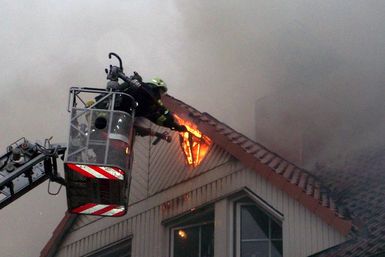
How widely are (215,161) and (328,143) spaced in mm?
1689

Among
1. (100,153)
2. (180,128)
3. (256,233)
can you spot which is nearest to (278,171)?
(256,233)

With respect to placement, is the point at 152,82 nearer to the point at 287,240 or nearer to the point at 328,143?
the point at 287,240

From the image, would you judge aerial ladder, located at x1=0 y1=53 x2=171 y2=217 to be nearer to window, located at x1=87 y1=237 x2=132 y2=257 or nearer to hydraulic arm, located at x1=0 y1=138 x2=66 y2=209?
hydraulic arm, located at x1=0 y1=138 x2=66 y2=209

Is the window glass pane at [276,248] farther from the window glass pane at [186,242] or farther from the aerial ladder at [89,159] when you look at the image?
the aerial ladder at [89,159]

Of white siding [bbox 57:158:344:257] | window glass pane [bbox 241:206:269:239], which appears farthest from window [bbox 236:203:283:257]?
white siding [bbox 57:158:344:257]

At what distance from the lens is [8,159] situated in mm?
8125

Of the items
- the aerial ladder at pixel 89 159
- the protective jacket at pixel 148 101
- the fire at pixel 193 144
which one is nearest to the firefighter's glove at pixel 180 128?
the protective jacket at pixel 148 101

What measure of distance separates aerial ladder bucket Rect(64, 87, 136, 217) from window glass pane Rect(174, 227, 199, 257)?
1981 millimetres

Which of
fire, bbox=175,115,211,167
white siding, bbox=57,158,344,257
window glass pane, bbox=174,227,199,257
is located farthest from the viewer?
fire, bbox=175,115,211,167

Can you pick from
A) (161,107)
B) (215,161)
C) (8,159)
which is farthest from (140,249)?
(8,159)

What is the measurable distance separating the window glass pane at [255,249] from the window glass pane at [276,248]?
86mm

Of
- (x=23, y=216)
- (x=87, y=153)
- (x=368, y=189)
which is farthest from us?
(x=23, y=216)

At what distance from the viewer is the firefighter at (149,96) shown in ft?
28.0

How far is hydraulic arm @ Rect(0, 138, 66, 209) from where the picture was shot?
802 centimetres
